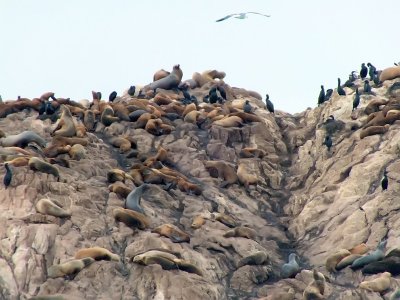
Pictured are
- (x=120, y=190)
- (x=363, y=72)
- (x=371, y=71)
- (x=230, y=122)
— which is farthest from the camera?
(x=363, y=72)

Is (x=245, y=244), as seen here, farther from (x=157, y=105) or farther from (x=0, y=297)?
(x=157, y=105)

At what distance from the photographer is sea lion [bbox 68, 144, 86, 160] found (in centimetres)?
3200

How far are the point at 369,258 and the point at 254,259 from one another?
9.90 ft

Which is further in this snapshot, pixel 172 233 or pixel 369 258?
pixel 172 233

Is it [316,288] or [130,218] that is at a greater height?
[130,218]

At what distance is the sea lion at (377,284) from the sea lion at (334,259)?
159 cm

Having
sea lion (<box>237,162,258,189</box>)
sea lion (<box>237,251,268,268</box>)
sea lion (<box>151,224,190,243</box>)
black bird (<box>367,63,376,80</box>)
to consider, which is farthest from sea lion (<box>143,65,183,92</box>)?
sea lion (<box>237,251,268,268</box>)

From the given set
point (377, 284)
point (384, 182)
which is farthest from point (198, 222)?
point (377, 284)

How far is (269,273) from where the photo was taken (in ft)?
93.1

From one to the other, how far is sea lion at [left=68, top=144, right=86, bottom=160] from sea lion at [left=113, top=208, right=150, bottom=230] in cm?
385

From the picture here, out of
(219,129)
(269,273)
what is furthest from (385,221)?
(219,129)

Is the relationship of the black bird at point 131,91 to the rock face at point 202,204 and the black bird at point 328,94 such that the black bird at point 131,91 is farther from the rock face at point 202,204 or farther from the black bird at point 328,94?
the black bird at point 328,94

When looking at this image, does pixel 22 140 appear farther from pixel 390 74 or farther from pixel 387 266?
pixel 390 74

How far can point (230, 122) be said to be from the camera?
37.0 m
